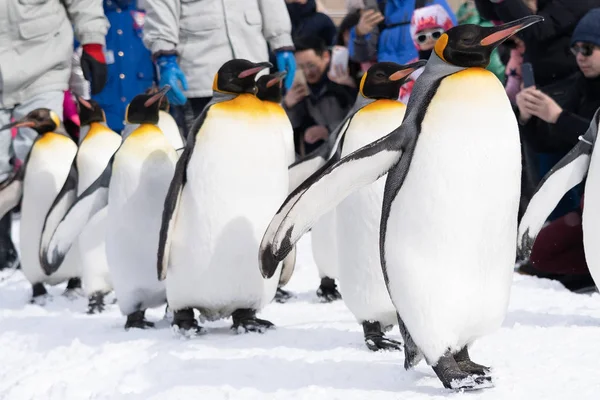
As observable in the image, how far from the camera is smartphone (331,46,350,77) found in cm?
635

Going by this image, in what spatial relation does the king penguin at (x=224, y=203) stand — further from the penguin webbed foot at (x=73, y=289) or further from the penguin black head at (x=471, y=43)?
the penguin webbed foot at (x=73, y=289)

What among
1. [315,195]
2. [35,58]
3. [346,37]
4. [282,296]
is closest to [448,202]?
[315,195]

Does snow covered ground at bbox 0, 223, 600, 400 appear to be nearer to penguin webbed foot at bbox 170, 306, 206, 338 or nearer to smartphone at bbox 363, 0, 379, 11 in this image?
penguin webbed foot at bbox 170, 306, 206, 338

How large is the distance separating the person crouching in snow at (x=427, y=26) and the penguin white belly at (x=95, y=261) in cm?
178

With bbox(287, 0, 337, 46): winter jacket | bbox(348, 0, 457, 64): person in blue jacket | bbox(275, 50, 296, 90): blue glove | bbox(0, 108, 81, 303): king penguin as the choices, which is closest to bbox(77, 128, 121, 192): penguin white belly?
bbox(0, 108, 81, 303): king penguin

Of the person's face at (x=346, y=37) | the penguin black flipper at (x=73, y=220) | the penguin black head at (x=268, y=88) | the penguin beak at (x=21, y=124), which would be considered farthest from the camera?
the person's face at (x=346, y=37)

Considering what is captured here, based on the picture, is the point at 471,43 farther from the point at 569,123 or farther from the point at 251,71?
the point at 569,123

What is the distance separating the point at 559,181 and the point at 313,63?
3.59 meters

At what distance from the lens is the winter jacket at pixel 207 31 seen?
5.23 meters

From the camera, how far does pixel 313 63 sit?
258 inches

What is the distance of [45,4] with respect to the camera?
211 inches

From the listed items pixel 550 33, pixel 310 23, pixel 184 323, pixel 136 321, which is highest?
pixel 550 33

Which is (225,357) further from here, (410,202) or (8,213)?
(8,213)

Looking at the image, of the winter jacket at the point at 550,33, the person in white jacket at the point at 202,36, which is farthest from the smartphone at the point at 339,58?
the winter jacket at the point at 550,33
